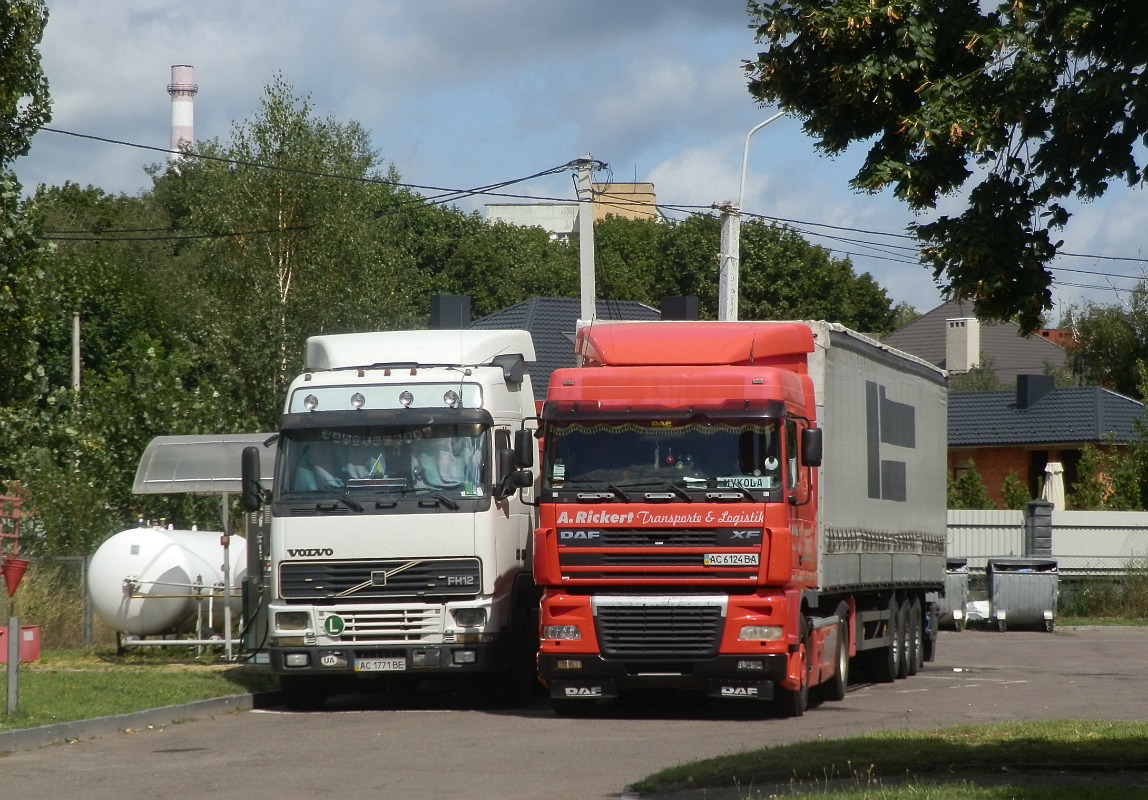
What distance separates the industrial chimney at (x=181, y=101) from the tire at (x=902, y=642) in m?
87.4

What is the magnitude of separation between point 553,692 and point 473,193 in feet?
76.3

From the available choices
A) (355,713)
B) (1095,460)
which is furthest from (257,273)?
(355,713)

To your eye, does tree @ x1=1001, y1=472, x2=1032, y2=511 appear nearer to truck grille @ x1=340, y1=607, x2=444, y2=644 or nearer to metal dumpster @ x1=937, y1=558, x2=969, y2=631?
metal dumpster @ x1=937, y1=558, x2=969, y2=631

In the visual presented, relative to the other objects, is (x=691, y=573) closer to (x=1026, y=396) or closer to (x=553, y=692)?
(x=553, y=692)

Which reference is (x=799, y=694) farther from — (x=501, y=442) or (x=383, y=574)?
(x=383, y=574)

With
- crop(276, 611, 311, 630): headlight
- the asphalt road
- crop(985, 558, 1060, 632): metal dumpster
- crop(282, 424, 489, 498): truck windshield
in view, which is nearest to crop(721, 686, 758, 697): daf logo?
the asphalt road

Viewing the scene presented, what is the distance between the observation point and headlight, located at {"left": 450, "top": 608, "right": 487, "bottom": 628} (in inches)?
653

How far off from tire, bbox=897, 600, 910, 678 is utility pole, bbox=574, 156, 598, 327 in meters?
6.68

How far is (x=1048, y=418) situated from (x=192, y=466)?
37.1m

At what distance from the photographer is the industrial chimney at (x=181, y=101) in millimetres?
102688

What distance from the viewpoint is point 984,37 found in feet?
29.0

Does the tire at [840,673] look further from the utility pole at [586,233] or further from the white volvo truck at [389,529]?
the utility pole at [586,233]

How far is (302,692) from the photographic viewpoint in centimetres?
1767

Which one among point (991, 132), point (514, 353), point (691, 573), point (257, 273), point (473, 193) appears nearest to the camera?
point (991, 132)
